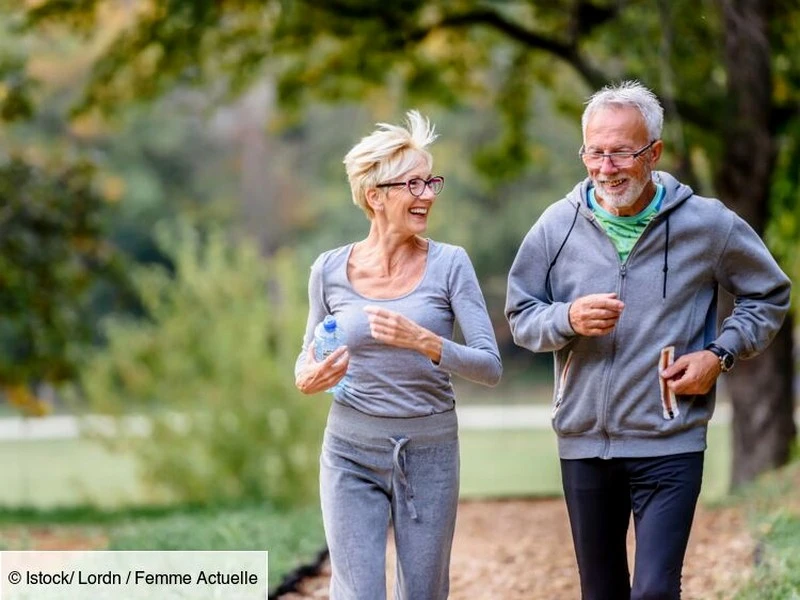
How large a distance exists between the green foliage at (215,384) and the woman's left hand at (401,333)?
10.1m

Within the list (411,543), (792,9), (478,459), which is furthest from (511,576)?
(478,459)

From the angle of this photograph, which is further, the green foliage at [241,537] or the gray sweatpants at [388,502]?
the green foliage at [241,537]

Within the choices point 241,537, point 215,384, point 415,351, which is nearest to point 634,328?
point 415,351

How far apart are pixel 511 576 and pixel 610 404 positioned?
3.62 m

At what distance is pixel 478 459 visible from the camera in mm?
29656


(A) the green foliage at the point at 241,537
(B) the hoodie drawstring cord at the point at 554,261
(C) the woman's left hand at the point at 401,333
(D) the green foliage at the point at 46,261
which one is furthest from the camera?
(D) the green foliage at the point at 46,261

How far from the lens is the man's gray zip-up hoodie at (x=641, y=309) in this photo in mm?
4336

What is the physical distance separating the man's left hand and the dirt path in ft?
7.56

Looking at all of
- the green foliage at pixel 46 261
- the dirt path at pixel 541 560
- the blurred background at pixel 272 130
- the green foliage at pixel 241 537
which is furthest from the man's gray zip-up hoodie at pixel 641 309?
the green foliage at pixel 46 261

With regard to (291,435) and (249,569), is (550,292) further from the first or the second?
(291,435)

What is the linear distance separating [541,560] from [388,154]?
179 inches

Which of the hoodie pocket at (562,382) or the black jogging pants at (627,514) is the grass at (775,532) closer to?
the black jogging pants at (627,514)
